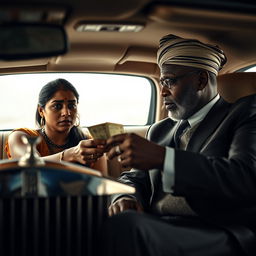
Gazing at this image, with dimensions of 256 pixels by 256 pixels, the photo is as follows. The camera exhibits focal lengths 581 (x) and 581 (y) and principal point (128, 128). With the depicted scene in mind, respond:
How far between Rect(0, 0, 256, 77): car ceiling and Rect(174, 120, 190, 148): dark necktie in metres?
0.46

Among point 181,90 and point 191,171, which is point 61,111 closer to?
point 181,90

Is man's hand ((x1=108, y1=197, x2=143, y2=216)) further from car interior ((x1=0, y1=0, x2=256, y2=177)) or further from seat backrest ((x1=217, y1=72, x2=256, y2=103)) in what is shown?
seat backrest ((x1=217, y1=72, x2=256, y2=103))

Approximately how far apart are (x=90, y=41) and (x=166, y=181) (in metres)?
0.91

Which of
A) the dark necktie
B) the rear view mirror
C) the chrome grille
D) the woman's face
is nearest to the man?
the dark necktie

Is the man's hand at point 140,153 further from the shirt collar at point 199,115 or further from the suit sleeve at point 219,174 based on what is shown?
the shirt collar at point 199,115

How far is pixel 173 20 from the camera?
2.59m

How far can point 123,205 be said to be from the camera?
2.79 meters

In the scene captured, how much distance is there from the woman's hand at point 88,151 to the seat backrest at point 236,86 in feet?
2.70

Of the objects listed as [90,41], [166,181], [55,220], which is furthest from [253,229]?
[90,41]

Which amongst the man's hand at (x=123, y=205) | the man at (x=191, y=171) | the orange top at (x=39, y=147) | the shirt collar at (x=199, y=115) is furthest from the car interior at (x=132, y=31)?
the man's hand at (x=123, y=205)

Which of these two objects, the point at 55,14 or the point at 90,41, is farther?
the point at 90,41

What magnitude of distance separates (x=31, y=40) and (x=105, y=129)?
26.4 inches

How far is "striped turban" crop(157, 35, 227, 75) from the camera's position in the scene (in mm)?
3010

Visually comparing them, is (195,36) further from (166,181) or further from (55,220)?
(55,220)
